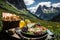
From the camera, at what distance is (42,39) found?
1521 centimetres

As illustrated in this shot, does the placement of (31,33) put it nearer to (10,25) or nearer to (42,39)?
(42,39)

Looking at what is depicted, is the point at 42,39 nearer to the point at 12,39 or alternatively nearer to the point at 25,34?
the point at 25,34

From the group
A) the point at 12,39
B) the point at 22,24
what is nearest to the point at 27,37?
the point at 12,39

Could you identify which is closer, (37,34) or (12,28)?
(37,34)

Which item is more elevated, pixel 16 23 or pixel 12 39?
pixel 16 23

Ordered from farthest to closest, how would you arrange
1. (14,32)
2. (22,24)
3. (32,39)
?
(22,24), (14,32), (32,39)

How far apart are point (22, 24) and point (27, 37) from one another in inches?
100

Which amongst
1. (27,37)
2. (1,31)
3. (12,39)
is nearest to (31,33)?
(27,37)

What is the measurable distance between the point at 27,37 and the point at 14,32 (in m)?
1.59

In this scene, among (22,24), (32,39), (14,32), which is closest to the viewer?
(32,39)

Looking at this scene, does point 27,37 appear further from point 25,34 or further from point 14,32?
point 14,32

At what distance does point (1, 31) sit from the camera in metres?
17.1

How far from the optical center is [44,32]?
51.3 feet

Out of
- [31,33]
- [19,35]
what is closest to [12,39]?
[19,35]
